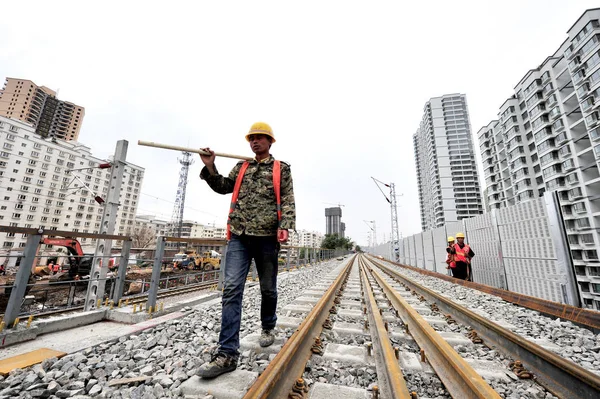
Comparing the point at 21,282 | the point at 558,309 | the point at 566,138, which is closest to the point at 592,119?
the point at 566,138

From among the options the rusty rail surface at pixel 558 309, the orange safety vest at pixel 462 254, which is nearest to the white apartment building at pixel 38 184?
the orange safety vest at pixel 462 254

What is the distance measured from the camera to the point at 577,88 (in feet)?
121

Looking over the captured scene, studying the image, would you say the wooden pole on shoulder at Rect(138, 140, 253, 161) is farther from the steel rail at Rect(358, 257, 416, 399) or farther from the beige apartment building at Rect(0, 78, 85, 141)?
the beige apartment building at Rect(0, 78, 85, 141)

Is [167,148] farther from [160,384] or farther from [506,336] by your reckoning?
[506,336]

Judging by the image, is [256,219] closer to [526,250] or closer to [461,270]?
[526,250]

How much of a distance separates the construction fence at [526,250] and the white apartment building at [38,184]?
66447mm

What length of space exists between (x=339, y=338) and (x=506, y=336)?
5.71ft

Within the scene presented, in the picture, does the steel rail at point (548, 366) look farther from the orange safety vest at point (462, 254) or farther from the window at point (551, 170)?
the window at point (551, 170)

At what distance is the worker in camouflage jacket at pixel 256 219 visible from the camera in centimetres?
220

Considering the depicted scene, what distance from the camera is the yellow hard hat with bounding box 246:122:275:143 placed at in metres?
2.58

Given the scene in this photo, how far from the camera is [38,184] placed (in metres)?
61.2

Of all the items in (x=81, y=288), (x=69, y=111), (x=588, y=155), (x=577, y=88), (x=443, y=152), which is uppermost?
(x=69, y=111)

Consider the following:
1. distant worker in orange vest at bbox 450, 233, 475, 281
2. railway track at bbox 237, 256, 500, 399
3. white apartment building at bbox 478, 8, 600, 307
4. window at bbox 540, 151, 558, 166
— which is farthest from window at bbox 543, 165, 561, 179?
railway track at bbox 237, 256, 500, 399

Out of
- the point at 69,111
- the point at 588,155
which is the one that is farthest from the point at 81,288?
the point at 69,111
